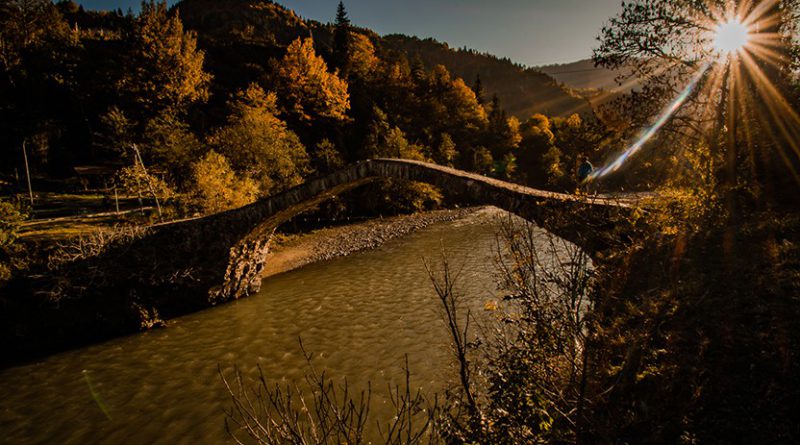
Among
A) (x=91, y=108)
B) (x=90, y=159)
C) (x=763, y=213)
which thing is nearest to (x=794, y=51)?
(x=763, y=213)

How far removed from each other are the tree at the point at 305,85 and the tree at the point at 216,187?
19.6 meters

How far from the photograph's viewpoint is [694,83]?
21.0 feet

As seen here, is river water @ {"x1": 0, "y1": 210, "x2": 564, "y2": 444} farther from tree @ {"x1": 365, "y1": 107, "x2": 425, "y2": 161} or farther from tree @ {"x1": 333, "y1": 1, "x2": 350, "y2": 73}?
tree @ {"x1": 333, "y1": 1, "x2": 350, "y2": 73}

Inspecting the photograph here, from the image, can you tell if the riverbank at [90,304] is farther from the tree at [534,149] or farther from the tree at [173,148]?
the tree at [534,149]

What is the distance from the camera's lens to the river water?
761 centimetres

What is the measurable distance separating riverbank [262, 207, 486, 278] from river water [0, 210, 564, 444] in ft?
15.8

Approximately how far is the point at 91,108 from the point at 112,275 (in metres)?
35.8

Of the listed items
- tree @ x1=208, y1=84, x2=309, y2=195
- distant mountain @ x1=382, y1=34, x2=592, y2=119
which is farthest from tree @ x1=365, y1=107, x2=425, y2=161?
distant mountain @ x1=382, y1=34, x2=592, y2=119

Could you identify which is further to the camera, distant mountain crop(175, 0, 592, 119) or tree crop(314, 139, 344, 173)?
distant mountain crop(175, 0, 592, 119)

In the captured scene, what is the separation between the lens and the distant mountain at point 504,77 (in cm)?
14250

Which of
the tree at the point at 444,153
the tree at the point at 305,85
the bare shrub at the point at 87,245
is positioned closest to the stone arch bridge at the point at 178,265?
the bare shrub at the point at 87,245

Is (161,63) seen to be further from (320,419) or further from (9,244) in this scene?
(320,419)

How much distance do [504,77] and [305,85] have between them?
159198mm

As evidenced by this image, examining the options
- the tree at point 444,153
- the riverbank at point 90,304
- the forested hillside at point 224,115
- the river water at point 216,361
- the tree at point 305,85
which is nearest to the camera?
the river water at point 216,361
